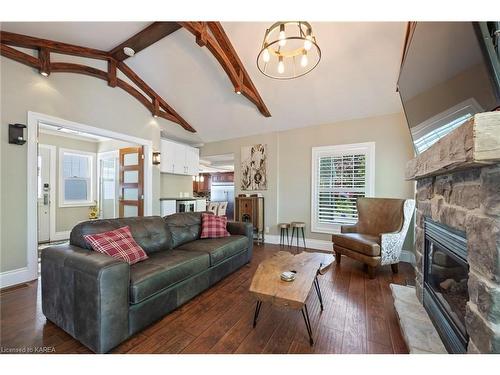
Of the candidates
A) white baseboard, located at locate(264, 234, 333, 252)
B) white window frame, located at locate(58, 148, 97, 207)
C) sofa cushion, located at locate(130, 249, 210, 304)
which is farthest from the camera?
white window frame, located at locate(58, 148, 97, 207)

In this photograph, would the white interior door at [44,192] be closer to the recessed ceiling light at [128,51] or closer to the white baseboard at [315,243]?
the recessed ceiling light at [128,51]

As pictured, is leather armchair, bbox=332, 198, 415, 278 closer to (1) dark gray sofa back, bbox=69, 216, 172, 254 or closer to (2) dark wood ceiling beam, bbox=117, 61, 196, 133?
(1) dark gray sofa back, bbox=69, 216, 172, 254

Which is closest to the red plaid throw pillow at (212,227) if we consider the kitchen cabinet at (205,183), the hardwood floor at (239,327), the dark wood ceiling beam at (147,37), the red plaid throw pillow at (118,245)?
the hardwood floor at (239,327)

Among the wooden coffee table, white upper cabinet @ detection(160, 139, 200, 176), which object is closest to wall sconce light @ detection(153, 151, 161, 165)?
white upper cabinet @ detection(160, 139, 200, 176)

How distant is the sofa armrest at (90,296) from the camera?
1.40 metres

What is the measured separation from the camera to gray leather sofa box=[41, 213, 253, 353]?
55.9 inches

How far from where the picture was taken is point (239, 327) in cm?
176

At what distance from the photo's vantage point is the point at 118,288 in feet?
4.82

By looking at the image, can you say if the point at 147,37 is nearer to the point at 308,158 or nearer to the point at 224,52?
the point at 224,52

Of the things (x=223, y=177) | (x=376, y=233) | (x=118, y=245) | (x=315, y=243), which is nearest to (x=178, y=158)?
(x=118, y=245)

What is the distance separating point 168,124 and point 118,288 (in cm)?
420

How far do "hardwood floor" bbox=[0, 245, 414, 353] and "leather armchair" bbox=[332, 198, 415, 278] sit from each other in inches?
18.6

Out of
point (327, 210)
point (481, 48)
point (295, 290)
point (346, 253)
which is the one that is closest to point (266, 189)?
point (327, 210)

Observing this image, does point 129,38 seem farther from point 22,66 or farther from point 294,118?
point 294,118
